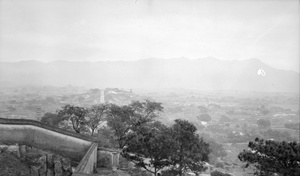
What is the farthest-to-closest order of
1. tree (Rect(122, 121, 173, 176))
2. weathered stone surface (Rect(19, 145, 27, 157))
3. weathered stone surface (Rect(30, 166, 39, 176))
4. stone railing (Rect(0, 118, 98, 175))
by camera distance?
stone railing (Rect(0, 118, 98, 175))
weathered stone surface (Rect(19, 145, 27, 157))
weathered stone surface (Rect(30, 166, 39, 176))
tree (Rect(122, 121, 173, 176))

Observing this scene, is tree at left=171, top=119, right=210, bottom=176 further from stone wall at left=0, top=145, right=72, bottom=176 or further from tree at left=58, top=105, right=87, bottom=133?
tree at left=58, top=105, right=87, bottom=133

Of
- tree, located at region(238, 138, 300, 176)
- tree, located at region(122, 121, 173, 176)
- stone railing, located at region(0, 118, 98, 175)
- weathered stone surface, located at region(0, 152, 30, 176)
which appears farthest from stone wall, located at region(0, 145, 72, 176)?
tree, located at region(238, 138, 300, 176)

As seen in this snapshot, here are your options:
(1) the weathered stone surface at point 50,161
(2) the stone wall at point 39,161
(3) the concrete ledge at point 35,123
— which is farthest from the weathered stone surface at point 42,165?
(3) the concrete ledge at point 35,123

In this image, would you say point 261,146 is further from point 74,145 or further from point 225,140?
point 225,140

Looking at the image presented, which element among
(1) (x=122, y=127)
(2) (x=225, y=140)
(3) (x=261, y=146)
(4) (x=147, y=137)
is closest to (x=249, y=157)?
(3) (x=261, y=146)

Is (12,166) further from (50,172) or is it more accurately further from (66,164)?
(66,164)

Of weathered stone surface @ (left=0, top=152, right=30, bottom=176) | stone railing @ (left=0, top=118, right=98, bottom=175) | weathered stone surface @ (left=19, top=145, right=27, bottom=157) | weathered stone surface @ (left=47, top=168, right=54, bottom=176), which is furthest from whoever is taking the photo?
stone railing @ (left=0, top=118, right=98, bottom=175)

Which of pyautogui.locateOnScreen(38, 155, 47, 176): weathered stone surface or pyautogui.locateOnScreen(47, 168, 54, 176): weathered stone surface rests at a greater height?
pyautogui.locateOnScreen(38, 155, 47, 176): weathered stone surface

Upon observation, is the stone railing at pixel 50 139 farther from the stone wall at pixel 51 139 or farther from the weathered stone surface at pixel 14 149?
the weathered stone surface at pixel 14 149

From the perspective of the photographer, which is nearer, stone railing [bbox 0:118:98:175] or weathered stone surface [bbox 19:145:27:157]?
weathered stone surface [bbox 19:145:27:157]
